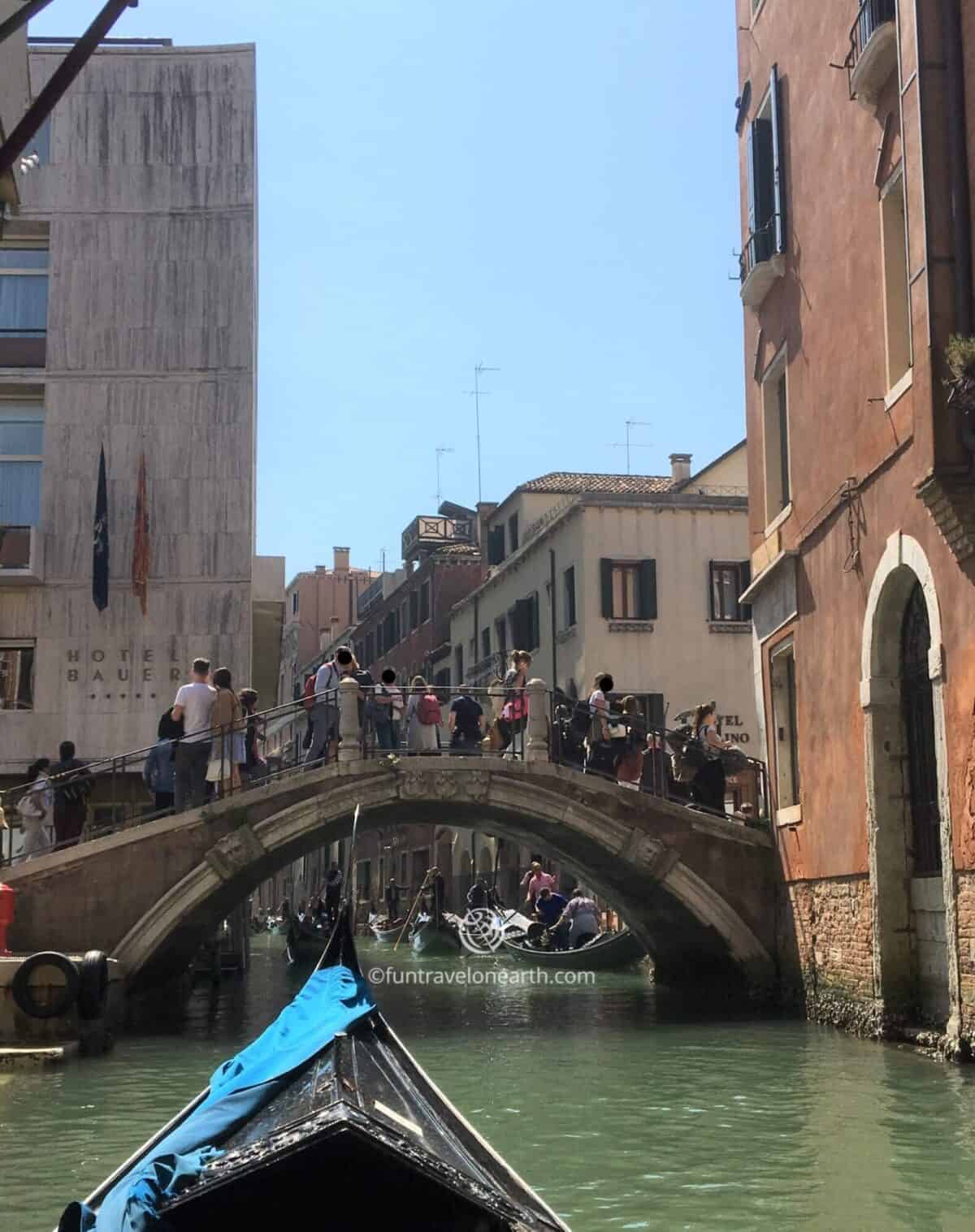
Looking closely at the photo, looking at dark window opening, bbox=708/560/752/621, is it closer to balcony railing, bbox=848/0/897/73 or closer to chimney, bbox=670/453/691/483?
chimney, bbox=670/453/691/483

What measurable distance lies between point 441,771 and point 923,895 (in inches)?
193

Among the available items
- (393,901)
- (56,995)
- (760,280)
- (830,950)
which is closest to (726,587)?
(393,901)

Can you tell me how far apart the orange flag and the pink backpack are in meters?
4.12

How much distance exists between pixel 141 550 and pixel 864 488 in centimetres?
875

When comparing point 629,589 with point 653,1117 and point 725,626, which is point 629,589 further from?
point 653,1117

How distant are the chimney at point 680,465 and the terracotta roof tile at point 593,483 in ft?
0.59

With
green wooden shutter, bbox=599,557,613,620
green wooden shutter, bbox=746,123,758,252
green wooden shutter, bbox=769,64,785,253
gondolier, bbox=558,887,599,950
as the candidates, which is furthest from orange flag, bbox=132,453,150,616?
green wooden shutter, bbox=599,557,613,620

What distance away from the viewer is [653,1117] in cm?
845

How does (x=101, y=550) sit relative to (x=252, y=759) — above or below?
above

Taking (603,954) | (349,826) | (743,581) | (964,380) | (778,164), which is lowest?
(603,954)

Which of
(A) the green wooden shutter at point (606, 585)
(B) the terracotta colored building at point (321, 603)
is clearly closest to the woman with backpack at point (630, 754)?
(A) the green wooden shutter at point (606, 585)

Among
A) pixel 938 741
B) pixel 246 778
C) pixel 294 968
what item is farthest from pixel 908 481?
pixel 294 968

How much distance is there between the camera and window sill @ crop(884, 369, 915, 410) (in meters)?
10.3

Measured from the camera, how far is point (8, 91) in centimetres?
952
